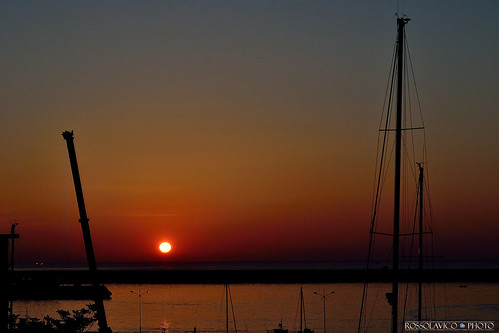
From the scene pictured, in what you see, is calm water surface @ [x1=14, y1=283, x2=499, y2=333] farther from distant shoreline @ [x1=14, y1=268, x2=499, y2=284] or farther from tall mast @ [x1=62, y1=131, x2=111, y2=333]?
tall mast @ [x1=62, y1=131, x2=111, y2=333]

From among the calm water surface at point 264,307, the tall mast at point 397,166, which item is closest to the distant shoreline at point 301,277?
the calm water surface at point 264,307

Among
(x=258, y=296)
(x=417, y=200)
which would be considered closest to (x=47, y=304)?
(x=258, y=296)

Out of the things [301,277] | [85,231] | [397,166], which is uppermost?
[301,277]

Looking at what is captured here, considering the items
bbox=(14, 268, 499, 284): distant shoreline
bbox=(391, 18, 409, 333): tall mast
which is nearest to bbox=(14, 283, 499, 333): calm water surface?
bbox=(14, 268, 499, 284): distant shoreline

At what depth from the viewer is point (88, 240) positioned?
22.5 meters

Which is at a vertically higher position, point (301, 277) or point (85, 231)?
point (301, 277)

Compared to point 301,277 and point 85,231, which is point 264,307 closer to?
point 301,277

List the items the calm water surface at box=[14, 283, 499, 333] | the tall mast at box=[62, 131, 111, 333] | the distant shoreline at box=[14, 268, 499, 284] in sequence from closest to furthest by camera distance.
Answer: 1. the tall mast at box=[62, 131, 111, 333]
2. the calm water surface at box=[14, 283, 499, 333]
3. the distant shoreline at box=[14, 268, 499, 284]

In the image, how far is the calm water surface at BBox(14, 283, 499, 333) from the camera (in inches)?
3656

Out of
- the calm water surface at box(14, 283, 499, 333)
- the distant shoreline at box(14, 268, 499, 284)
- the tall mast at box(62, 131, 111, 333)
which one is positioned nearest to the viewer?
the tall mast at box(62, 131, 111, 333)

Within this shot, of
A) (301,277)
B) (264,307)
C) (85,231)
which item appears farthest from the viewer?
(301,277)

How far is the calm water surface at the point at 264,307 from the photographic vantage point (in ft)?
305

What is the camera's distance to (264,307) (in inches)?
4624

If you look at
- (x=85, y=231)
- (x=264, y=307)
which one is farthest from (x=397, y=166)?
(x=264, y=307)
